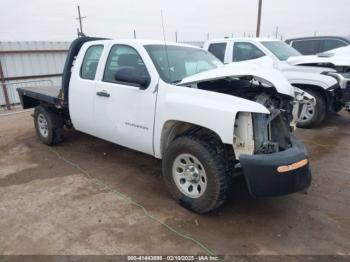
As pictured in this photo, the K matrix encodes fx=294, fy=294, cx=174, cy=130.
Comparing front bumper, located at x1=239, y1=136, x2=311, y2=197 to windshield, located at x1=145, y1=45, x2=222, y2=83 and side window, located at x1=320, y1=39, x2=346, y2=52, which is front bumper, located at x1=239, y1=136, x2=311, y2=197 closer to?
windshield, located at x1=145, y1=45, x2=222, y2=83

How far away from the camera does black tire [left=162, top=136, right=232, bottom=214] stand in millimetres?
3021

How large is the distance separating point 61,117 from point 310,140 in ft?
16.1

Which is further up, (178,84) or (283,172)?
(178,84)

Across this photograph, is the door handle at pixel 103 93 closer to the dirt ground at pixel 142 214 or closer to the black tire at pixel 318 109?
the dirt ground at pixel 142 214

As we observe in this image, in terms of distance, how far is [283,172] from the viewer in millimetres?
2762

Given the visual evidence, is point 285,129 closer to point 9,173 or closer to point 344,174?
point 344,174

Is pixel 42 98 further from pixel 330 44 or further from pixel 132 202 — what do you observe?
pixel 330 44

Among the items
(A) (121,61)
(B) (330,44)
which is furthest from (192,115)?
(B) (330,44)

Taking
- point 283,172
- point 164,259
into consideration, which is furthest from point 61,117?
point 283,172

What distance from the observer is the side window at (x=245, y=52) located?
754cm

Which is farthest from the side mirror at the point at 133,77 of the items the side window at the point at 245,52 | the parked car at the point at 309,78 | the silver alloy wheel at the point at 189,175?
the side window at the point at 245,52

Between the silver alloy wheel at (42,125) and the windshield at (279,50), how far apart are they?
5.61m

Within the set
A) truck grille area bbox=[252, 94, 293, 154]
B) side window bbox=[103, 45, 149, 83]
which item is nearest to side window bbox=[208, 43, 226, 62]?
side window bbox=[103, 45, 149, 83]

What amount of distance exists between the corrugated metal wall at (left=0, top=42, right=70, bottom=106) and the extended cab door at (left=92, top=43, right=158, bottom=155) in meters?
7.54
